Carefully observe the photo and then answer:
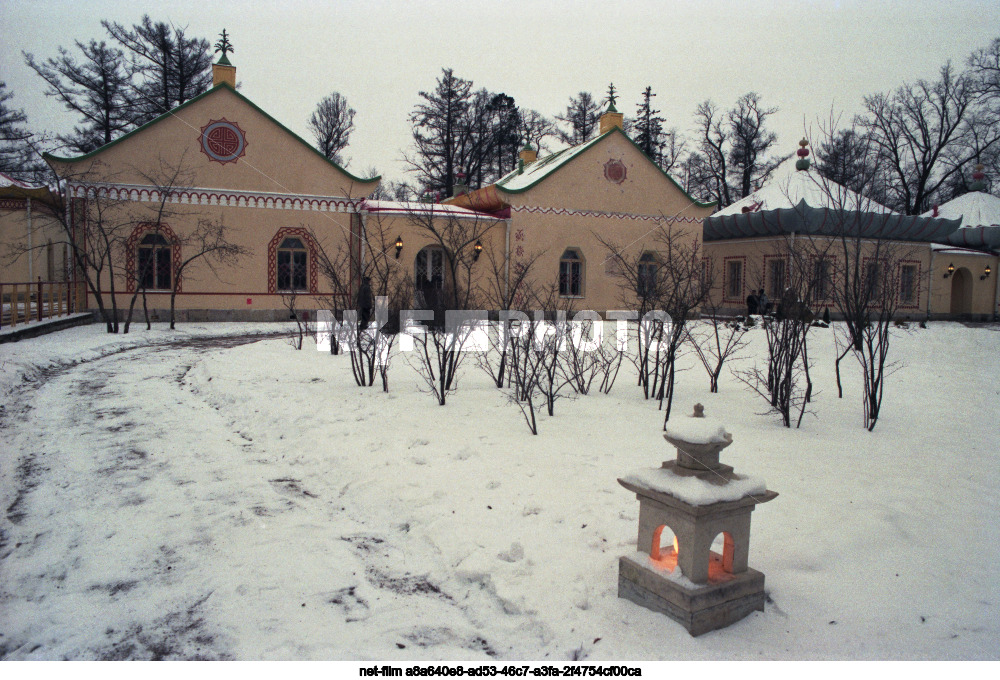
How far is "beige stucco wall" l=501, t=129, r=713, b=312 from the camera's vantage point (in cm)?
2123

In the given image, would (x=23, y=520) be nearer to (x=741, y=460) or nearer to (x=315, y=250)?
(x=741, y=460)

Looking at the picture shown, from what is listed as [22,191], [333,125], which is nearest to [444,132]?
[333,125]

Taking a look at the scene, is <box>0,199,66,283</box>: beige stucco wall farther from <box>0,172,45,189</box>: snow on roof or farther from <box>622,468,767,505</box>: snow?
<box>622,468,767,505</box>: snow

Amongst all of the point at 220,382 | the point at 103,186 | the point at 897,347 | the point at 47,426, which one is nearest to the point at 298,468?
the point at 47,426

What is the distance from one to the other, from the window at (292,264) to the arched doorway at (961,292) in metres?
24.3

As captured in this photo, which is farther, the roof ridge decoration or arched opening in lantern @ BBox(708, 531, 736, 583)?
the roof ridge decoration

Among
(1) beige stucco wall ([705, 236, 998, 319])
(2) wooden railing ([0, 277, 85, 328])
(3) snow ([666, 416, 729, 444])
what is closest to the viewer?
(3) snow ([666, 416, 729, 444])

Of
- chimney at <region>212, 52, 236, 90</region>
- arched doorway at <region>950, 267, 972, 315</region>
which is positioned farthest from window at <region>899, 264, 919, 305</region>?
chimney at <region>212, 52, 236, 90</region>

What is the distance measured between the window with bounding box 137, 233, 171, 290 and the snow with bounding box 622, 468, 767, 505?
699 inches

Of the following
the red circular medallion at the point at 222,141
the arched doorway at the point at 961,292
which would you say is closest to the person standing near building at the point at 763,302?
the arched doorway at the point at 961,292

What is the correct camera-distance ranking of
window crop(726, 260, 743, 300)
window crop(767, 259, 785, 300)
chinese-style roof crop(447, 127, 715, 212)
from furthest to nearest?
window crop(726, 260, 743, 300) → chinese-style roof crop(447, 127, 715, 212) → window crop(767, 259, 785, 300)

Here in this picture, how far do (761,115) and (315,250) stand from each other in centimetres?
2881

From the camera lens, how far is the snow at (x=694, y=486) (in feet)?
10.4

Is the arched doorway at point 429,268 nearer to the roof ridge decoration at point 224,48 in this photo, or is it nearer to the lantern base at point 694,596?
the roof ridge decoration at point 224,48
